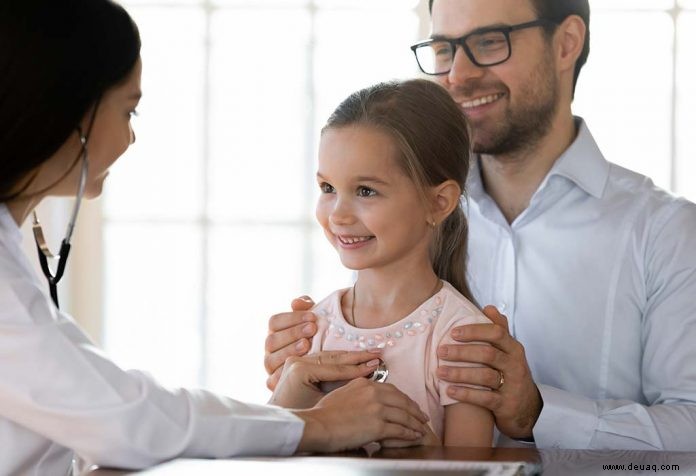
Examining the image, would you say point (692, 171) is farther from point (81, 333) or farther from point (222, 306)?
point (81, 333)

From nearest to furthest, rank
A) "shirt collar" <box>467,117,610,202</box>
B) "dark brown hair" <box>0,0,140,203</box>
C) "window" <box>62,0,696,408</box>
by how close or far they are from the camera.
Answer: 1. "dark brown hair" <box>0,0,140,203</box>
2. "shirt collar" <box>467,117,610,202</box>
3. "window" <box>62,0,696,408</box>

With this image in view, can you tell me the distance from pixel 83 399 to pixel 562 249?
1.23m

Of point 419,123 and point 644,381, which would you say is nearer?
point 419,123

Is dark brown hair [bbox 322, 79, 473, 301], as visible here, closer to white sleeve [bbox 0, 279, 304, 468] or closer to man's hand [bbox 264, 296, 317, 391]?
man's hand [bbox 264, 296, 317, 391]

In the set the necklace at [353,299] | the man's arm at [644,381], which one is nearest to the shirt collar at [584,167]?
the man's arm at [644,381]

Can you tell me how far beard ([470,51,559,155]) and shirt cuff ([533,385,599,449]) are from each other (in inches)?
22.5

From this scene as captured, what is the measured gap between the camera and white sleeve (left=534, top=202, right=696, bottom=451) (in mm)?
1895

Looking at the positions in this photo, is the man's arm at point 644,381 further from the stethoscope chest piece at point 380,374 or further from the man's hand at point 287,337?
the man's hand at point 287,337

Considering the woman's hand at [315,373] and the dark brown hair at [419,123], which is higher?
the dark brown hair at [419,123]

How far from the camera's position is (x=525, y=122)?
2.26m

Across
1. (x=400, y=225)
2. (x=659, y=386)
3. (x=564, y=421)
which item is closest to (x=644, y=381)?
(x=659, y=386)

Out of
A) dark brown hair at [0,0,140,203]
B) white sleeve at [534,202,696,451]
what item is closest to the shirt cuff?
white sleeve at [534,202,696,451]

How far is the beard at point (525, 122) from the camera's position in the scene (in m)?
2.24

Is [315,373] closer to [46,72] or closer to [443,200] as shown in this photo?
[443,200]
